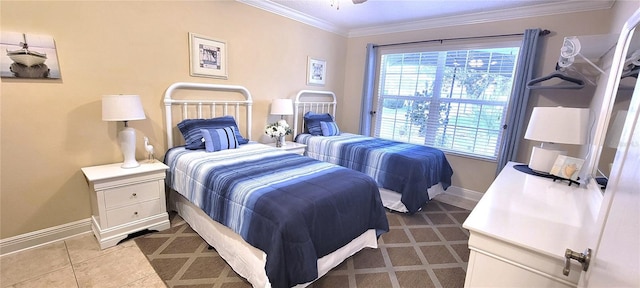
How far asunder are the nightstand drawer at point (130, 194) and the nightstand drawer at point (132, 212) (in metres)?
0.04

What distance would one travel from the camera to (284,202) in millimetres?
1579

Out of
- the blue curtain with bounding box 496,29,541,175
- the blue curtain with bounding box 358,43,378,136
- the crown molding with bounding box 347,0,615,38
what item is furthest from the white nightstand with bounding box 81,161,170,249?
the blue curtain with bounding box 496,29,541,175

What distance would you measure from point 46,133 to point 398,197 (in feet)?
10.6

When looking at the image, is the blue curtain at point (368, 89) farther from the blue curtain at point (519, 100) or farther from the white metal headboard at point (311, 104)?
the blue curtain at point (519, 100)

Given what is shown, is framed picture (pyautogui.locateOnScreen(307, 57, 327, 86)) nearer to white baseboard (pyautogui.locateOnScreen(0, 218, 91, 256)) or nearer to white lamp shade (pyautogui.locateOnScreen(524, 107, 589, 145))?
white lamp shade (pyautogui.locateOnScreen(524, 107, 589, 145))

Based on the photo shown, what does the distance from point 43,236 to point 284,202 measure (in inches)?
84.8

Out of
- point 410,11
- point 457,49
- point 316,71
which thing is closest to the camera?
point 410,11

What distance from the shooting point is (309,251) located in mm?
1518

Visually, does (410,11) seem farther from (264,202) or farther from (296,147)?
(264,202)

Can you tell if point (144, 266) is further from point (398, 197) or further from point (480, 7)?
point (480, 7)

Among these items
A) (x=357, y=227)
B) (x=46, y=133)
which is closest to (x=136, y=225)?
(x=46, y=133)

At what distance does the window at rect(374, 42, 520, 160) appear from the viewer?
3.29m

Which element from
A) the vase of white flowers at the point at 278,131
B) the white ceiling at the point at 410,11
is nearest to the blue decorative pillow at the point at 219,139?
the vase of white flowers at the point at 278,131

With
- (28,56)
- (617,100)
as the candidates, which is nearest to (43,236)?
(28,56)
